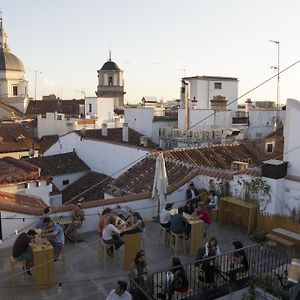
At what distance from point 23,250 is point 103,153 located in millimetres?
18780

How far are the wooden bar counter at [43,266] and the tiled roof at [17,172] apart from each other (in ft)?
21.2

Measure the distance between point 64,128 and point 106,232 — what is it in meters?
35.8

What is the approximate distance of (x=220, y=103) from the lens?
3381cm

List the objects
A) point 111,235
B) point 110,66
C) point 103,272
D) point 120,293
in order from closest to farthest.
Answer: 1. point 120,293
2. point 103,272
3. point 111,235
4. point 110,66

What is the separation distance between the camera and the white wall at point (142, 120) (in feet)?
114

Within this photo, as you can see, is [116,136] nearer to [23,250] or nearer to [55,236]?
[55,236]

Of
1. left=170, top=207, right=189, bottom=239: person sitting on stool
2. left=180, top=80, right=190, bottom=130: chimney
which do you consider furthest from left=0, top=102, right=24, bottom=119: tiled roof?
left=170, top=207, right=189, bottom=239: person sitting on stool

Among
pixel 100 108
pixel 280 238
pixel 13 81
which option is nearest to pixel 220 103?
pixel 100 108

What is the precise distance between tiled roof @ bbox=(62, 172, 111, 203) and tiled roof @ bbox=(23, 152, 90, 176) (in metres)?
0.88

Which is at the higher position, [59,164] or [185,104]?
[185,104]

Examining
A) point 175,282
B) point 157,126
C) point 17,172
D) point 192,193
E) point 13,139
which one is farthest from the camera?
point 13,139

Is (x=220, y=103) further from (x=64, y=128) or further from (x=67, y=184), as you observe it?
(x=64, y=128)

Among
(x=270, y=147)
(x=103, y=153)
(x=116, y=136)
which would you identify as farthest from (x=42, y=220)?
(x=116, y=136)

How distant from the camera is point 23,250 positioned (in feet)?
28.5
